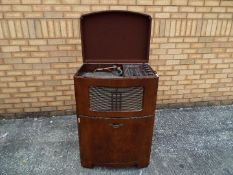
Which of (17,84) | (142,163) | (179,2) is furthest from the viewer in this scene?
(17,84)

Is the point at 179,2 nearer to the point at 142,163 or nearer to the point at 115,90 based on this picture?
the point at 115,90

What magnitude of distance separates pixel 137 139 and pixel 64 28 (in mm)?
1866

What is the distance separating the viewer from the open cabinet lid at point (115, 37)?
2.53 metres

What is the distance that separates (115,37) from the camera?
2641 millimetres

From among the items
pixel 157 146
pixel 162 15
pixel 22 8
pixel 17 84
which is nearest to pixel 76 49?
pixel 22 8

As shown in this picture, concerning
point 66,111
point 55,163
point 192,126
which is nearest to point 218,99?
point 192,126

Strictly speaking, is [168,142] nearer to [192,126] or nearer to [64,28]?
[192,126]

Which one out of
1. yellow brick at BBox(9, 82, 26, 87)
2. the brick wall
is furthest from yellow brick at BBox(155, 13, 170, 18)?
yellow brick at BBox(9, 82, 26, 87)

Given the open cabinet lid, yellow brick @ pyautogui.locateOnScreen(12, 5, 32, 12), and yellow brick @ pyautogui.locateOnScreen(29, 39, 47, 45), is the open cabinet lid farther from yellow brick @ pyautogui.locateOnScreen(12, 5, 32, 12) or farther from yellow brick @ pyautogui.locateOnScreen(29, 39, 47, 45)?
yellow brick @ pyautogui.locateOnScreen(12, 5, 32, 12)

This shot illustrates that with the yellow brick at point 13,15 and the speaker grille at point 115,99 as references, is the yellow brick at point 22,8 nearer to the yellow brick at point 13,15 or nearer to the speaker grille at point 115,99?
the yellow brick at point 13,15

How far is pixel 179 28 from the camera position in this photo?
3637mm

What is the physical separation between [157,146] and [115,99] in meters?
1.21

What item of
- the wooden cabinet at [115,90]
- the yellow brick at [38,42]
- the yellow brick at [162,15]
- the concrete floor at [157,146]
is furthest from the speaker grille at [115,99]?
the yellow brick at [162,15]

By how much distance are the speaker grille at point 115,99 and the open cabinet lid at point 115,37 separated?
1.53ft
